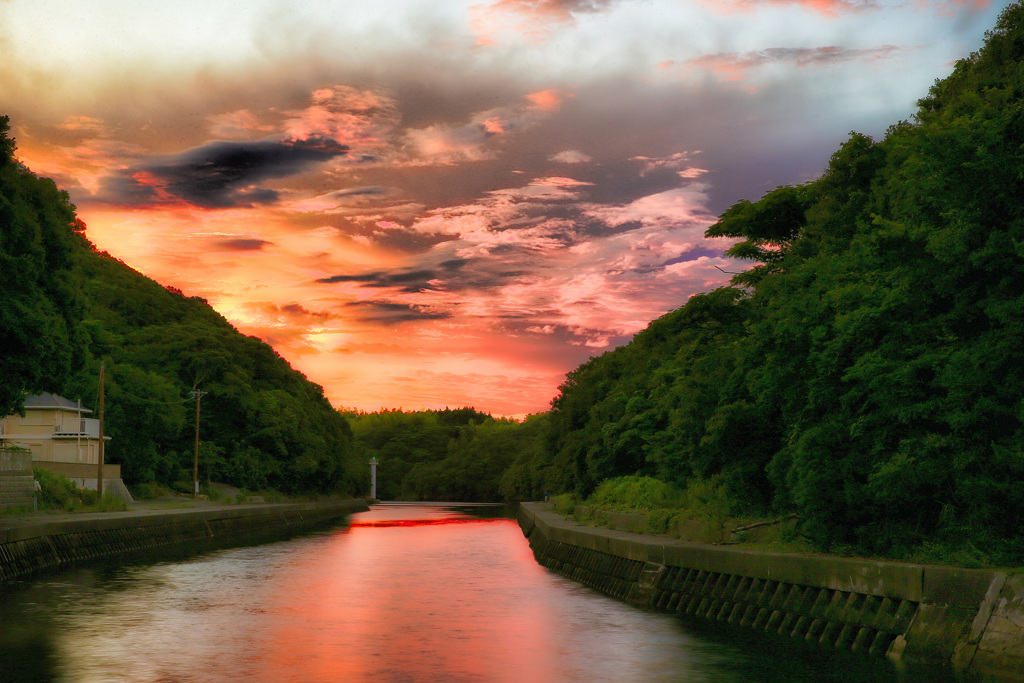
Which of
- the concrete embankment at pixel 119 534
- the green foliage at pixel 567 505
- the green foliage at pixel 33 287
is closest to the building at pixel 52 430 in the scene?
the concrete embankment at pixel 119 534

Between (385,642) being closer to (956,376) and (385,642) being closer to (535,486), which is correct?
(956,376)

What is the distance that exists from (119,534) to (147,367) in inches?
2448

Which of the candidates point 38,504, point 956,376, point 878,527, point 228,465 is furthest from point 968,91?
point 228,465

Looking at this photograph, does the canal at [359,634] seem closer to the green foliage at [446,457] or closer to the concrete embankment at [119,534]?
the concrete embankment at [119,534]

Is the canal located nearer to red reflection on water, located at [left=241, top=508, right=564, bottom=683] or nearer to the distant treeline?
red reflection on water, located at [left=241, top=508, right=564, bottom=683]

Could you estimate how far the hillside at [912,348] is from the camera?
14.4m

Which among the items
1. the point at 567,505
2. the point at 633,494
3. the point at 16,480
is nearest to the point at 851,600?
the point at 633,494

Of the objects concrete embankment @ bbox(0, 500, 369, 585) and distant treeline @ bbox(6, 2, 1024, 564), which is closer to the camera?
distant treeline @ bbox(6, 2, 1024, 564)

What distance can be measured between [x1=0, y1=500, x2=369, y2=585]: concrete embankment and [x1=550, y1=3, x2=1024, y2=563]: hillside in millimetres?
19188

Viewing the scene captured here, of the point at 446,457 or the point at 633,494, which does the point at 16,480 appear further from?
the point at 446,457

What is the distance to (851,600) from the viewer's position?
1459 centimetres

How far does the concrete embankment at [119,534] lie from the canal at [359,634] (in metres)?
1.67

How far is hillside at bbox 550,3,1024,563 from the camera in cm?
1444

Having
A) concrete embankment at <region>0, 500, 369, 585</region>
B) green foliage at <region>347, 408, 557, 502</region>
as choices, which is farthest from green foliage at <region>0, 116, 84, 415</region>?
green foliage at <region>347, 408, 557, 502</region>
